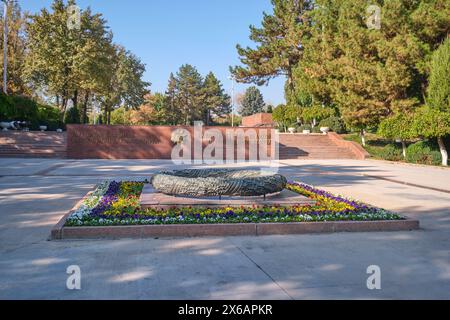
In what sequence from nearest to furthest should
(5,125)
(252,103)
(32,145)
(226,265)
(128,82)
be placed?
(226,265)
(32,145)
(5,125)
(128,82)
(252,103)

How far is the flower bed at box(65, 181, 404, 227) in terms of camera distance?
6.50 metres

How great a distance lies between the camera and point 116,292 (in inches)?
156

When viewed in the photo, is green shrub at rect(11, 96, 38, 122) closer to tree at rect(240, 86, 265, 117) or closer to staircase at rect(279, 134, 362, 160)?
staircase at rect(279, 134, 362, 160)

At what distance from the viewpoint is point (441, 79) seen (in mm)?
22203

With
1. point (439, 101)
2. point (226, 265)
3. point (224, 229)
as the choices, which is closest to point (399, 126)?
point (439, 101)

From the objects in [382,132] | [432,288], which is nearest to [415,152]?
[382,132]

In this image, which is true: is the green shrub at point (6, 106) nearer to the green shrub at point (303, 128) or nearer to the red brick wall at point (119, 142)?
the red brick wall at point (119, 142)

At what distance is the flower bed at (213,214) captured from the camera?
6.50 meters

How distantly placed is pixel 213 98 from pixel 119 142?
1705 inches

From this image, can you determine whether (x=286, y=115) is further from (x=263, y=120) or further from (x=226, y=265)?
(x=226, y=265)

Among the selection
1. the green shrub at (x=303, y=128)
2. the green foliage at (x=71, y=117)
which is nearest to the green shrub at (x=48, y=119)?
the green foliage at (x=71, y=117)

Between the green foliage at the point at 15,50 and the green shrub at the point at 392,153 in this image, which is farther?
the green foliage at the point at 15,50

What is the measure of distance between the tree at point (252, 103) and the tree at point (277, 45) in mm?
42325

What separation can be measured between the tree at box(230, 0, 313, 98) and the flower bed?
32.9 meters
